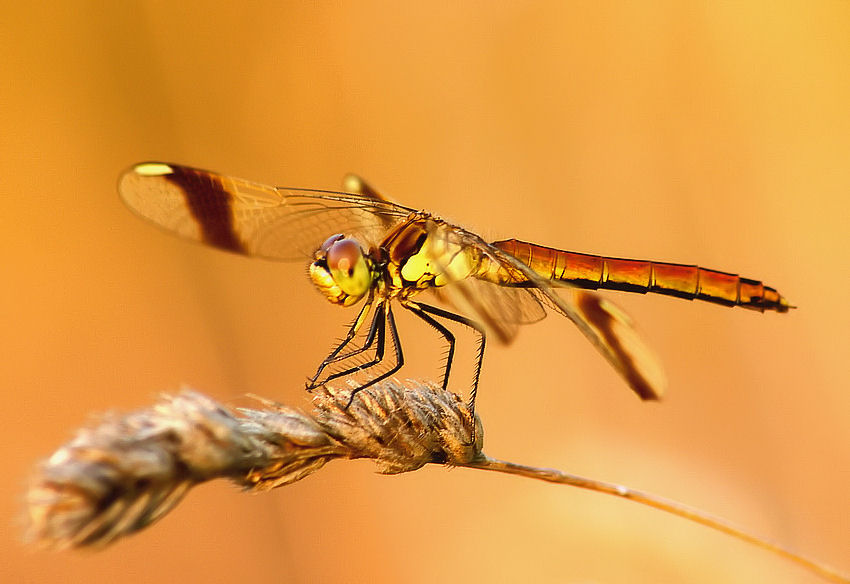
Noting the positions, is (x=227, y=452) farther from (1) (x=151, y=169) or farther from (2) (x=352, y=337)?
(1) (x=151, y=169)

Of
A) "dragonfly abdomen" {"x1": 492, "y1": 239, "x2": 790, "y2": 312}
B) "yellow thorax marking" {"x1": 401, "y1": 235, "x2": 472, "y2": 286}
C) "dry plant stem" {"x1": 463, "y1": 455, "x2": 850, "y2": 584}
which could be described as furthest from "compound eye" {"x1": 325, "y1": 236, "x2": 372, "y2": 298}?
"dry plant stem" {"x1": 463, "y1": 455, "x2": 850, "y2": 584}

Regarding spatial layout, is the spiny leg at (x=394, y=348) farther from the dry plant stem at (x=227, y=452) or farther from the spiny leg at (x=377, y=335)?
the dry plant stem at (x=227, y=452)

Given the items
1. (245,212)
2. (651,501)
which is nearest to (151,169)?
(245,212)

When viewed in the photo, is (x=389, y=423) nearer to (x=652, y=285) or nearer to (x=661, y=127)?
(x=652, y=285)

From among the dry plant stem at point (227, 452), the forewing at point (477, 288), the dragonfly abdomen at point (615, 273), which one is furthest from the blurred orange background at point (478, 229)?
the dry plant stem at point (227, 452)

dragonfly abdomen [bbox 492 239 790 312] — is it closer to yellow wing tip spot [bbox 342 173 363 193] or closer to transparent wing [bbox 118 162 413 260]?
transparent wing [bbox 118 162 413 260]

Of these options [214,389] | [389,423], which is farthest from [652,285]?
[214,389]
